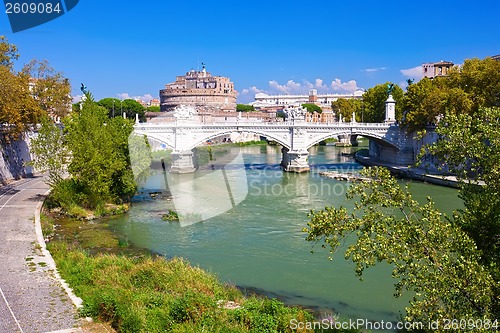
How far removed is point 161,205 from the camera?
21375 millimetres

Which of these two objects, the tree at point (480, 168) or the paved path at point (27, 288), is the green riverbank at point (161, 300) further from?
the tree at point (480, 168)

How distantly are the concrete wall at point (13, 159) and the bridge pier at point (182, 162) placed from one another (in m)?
10.3

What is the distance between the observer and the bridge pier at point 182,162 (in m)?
33.9

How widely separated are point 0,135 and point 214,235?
12440mm

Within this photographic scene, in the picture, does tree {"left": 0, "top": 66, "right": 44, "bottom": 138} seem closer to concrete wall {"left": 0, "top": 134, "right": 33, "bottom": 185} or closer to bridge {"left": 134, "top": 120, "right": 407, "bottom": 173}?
concrete wall {"left": 0, "top": 134, "right": 33, "bottom": 185}

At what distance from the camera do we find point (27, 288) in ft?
28.5

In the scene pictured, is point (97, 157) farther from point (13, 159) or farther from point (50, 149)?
point (13, 159)

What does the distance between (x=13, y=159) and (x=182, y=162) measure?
12.4m

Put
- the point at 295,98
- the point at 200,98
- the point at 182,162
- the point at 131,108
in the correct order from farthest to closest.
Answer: the point at 295,98
the point at 200,98
the point at 131,108
the point at 182,162

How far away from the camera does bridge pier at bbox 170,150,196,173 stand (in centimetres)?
3391

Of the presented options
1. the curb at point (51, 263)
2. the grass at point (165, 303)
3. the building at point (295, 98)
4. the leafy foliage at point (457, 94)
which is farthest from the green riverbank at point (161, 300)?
the building at point (295, 98)

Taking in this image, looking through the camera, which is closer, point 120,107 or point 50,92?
point 50,92

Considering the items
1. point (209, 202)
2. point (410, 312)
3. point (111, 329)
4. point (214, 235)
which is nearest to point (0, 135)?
point (209, 202)

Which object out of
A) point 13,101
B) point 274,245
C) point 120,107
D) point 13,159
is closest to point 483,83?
point 274,245
